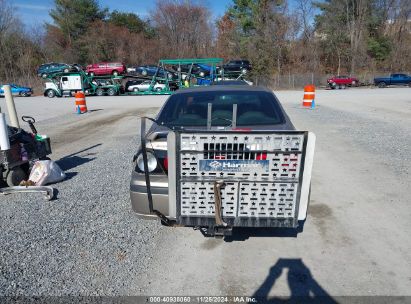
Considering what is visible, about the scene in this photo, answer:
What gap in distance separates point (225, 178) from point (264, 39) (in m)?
47.9

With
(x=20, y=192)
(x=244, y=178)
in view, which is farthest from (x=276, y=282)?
(x=20, y=192)

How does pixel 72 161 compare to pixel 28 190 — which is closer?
pixel 28 190

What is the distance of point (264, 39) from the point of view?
1839 inches

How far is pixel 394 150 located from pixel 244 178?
5762 millimetres

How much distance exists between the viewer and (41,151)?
570 centimetres

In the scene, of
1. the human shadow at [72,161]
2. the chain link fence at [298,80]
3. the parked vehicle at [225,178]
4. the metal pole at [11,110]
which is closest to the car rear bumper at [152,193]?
the parked vehicle at [225,178]

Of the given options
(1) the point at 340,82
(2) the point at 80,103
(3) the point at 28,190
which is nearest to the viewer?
(3) the point at 28,190

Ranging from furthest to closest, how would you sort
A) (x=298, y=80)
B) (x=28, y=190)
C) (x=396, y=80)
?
1. (x=298, y=80)
2. (x=396, y=80)
3. (x=28, y=190)

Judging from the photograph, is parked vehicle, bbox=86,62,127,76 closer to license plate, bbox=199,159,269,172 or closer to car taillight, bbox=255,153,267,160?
license plate, bbox=199,159,269,172

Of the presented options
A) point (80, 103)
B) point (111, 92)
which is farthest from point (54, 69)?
point (80, 103)

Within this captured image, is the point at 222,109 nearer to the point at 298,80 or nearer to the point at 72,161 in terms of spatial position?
the point at 72,161

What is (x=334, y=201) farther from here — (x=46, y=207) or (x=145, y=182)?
(x=46, y=207)

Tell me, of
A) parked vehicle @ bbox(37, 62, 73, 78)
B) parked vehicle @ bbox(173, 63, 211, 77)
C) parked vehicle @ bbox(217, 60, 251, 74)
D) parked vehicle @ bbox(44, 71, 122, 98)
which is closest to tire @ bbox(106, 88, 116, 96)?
parked vehicle @ bbox(44, 71, 122, 98)

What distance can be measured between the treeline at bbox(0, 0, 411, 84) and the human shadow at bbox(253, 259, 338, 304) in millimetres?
46121
